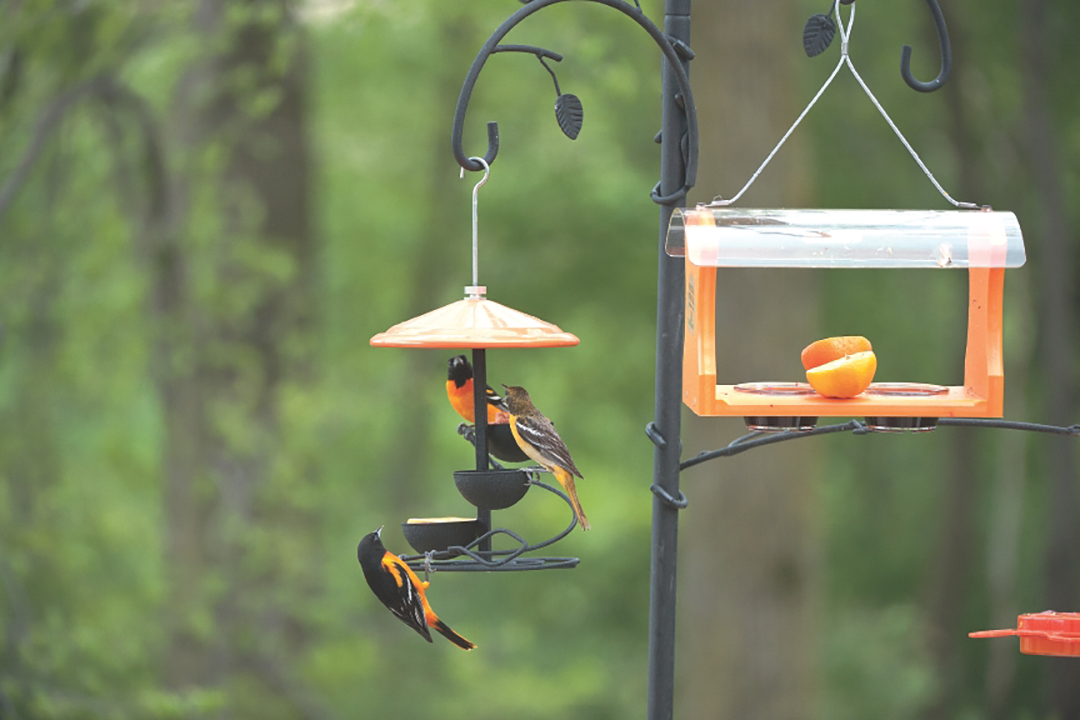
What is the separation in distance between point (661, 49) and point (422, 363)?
928 centimetres

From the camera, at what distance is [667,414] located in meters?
2.53

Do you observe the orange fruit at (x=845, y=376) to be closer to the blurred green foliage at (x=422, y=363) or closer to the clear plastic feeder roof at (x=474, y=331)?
the clear plastic feeder roof at (x=474, y=331)

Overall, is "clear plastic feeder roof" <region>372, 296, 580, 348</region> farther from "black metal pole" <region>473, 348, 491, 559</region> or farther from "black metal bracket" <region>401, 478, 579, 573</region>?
"black metal bracket" <region>401, 478, 579, 573</region>

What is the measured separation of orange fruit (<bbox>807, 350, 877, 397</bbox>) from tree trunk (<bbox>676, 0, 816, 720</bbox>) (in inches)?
161

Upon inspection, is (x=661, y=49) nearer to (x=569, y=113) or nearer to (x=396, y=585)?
(x=569, y=113)

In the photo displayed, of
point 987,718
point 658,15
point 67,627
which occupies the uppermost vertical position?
point 658,15

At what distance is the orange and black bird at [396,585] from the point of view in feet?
8.91

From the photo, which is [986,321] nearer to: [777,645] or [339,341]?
[777,645]

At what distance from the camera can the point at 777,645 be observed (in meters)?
6.84

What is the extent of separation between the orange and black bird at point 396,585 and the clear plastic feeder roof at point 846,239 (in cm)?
103

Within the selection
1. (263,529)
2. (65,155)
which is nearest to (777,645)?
(263,529)

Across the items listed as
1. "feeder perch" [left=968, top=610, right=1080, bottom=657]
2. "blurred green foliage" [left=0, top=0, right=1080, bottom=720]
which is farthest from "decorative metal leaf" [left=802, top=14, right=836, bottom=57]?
"blurred green foliage" [left=0, top=0, right=1080, bottom=720]

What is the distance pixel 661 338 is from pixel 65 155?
4.31m

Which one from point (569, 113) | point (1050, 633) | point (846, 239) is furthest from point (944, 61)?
point (1050, 633)
